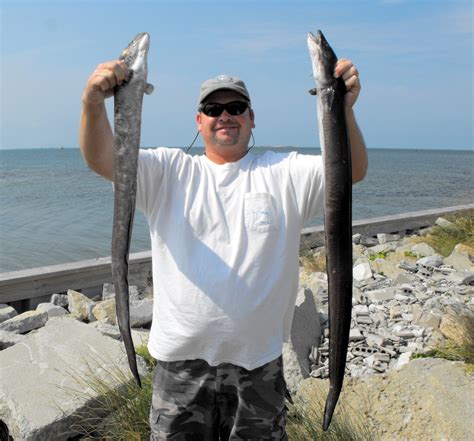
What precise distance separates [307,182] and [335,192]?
53 cm

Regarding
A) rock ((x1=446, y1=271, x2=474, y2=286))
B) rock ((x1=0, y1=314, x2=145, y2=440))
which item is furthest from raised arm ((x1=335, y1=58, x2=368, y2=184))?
rock ((x1=446, y1=271, x2=474, y2=286))

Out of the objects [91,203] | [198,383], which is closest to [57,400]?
[198,383]

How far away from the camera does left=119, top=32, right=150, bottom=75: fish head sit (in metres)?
2.39

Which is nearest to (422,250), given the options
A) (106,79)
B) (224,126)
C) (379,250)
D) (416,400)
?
(379,250)

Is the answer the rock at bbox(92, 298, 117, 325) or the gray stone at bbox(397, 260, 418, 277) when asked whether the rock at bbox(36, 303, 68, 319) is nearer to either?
the rock at bbox(92, 298, 117, 325)

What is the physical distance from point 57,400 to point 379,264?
6.00 metres

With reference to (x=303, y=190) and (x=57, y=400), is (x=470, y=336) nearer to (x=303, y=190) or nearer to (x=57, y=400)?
(x=303, y=190)

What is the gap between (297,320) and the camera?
211 inches

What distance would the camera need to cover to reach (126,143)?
2428 millimetres

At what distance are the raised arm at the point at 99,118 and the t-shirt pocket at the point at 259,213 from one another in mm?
695

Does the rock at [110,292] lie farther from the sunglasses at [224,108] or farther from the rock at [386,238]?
the rock at [386,238]

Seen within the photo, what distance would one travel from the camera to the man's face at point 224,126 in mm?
2977

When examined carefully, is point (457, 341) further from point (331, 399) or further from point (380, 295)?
point (331, 399)

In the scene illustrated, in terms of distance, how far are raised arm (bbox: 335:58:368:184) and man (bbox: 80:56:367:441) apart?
0.04 feet
